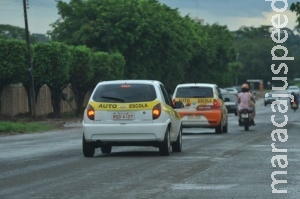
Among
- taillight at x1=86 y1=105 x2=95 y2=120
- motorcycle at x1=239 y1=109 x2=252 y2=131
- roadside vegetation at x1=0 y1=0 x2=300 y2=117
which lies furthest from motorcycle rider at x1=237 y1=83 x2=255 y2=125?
taillight at x1=86 y1=105 x2=95 y2=120

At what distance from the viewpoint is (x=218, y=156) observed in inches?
873

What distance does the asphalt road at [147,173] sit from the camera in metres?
14.5

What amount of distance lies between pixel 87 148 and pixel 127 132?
109cm

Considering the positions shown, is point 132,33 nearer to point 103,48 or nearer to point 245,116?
point 103,48

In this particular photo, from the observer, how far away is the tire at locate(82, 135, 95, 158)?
22.5 meters

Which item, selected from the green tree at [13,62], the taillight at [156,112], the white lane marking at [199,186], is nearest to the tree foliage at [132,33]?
the green tree at [13,62]

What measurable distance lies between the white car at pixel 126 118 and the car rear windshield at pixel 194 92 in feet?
42.0

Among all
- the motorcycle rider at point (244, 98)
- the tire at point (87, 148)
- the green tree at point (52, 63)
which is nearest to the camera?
the tire at point (87, 148)

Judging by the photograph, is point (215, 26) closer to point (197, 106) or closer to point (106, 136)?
point (197, 106)

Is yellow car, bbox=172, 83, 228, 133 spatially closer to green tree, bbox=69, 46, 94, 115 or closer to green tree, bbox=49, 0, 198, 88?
green tree, bbox=69, 46, 94, 115

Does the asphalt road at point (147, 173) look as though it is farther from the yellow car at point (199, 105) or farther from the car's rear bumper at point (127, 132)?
the yellow car at point (199, 105)

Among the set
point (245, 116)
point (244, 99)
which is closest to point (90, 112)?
point (244, 99)

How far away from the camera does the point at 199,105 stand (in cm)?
3553

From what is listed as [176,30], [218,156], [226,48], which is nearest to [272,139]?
[218,156]
